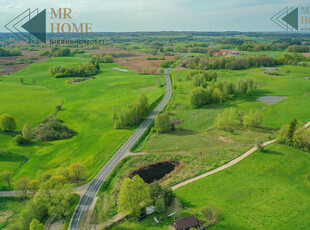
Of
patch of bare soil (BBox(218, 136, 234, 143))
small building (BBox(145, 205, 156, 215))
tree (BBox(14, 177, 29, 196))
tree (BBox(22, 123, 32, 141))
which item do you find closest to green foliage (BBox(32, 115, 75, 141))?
tree (BBox(22, 123, 32, 141))

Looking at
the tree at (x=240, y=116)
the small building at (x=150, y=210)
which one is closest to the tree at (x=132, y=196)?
the small building at (x=150, y=210)

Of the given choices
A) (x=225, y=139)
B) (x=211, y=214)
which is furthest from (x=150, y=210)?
(x=225, y=139)

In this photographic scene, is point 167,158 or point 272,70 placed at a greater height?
point 272,70

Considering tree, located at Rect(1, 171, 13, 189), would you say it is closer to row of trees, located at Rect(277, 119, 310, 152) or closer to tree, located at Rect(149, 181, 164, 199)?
tree, located at Rect(149, 181, 164, 199)

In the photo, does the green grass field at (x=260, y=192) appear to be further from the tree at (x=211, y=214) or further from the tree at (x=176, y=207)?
the tree at (x=176, y=207)

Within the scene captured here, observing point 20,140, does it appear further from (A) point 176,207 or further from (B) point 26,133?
(A) point 176,207

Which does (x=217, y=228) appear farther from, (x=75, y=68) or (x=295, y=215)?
(x=75, y=68)

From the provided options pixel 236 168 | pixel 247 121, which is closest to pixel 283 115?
pixel 247 121
